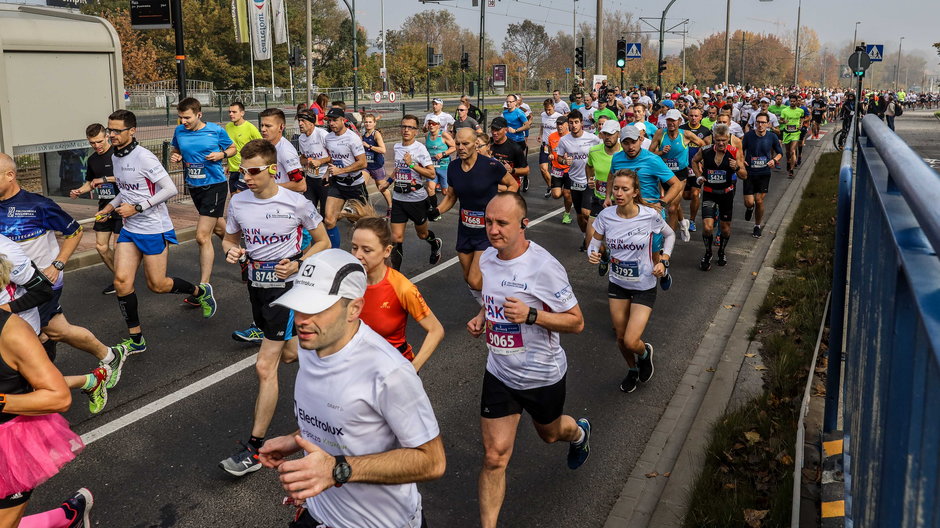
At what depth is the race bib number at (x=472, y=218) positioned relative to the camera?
27.3ft

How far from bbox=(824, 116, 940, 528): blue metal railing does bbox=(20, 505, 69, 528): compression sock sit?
152 inches

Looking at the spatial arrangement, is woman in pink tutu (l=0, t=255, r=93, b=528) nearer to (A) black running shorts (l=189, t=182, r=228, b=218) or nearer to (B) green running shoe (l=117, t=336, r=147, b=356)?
(B) green running shoe (l=117, t=336, r=147, b=356)

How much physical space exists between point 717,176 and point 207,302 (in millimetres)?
6874

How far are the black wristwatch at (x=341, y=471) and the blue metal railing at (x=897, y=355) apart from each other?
5.21ft

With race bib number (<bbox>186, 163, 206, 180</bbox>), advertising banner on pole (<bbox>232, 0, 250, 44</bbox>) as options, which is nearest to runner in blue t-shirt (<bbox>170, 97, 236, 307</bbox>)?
race bib number (<bbox>186, 163, 206, 180</bbox>)

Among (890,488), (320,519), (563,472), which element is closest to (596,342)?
(563,472)

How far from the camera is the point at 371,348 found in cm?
312

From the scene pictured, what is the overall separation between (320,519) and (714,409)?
3.96 metres

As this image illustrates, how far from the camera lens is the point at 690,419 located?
6.38m

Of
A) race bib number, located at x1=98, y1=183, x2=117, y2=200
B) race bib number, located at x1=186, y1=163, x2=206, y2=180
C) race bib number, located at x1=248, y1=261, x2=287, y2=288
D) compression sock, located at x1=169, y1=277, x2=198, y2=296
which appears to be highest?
race bib number, located at x1=186, y1=163, x2=206, y2=180

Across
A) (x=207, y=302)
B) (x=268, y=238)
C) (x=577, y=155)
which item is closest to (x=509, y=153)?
(x=577, y=155)

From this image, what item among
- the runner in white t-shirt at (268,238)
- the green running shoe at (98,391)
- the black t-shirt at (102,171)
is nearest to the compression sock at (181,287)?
the black t-shirt at (102,171)

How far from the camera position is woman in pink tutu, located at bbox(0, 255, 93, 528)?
3.71 metres

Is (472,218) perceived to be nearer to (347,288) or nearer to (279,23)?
(347,288)
